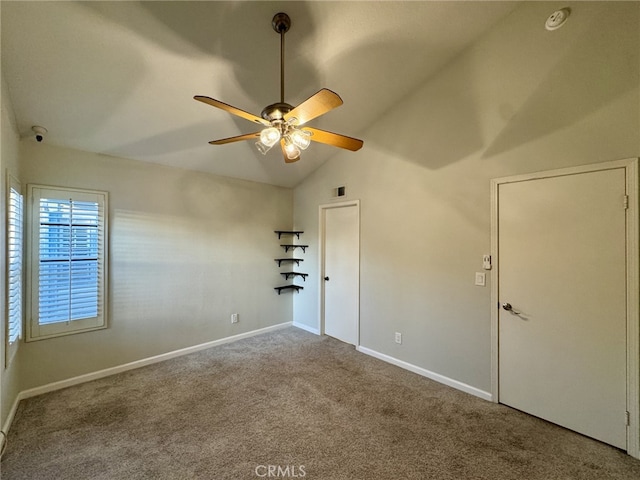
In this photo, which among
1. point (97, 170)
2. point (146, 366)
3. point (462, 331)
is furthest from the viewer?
point (146, 366)

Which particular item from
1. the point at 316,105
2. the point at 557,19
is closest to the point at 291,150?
the point at 316,105

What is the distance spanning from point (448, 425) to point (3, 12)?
425cm

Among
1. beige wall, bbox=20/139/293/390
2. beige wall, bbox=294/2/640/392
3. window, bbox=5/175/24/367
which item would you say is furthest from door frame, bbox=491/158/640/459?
window, bbox=5/175/24/367

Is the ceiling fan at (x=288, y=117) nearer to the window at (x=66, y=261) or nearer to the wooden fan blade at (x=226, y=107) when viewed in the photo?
the wooden fan blade at (x=226, y=107)

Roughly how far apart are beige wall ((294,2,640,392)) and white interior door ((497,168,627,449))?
171mm

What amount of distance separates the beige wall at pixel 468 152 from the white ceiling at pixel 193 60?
355mm

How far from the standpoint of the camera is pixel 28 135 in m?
2.58

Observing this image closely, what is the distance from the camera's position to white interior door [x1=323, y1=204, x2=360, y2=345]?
3912 mm

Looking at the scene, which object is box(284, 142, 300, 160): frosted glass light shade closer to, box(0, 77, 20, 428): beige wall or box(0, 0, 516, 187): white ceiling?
box(0, 0, 516, 187): white ceiling

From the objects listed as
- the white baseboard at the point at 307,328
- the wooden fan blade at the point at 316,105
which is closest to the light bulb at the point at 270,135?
the wooden fan blade at the point at 316,105

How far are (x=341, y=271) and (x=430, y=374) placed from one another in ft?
5.79

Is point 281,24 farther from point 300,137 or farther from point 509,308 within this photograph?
point 509,308

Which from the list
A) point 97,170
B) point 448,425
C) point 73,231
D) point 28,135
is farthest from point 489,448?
point 28,135

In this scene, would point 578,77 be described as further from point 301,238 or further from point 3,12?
point 3,12
